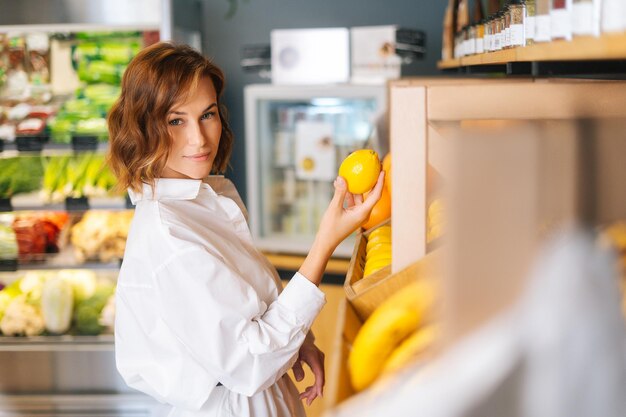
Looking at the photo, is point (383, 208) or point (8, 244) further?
point (8, 244)

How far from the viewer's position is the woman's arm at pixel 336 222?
1604mm

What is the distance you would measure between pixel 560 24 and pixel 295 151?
3848mm

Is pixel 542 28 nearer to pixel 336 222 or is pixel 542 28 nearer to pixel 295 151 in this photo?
pixel 336 222

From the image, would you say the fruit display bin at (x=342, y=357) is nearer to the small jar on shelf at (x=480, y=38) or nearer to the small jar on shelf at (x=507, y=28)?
the small jar on shelf at (x=507, y=28)

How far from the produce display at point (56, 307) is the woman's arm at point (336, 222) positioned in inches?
99.7

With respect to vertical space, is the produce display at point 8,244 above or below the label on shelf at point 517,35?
below

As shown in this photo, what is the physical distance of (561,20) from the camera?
3.58ft

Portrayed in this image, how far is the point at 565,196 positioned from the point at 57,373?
12.2 ft

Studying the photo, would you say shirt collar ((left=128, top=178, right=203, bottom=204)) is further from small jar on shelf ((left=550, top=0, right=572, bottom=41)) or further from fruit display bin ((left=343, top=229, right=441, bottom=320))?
small jar on shelf ((left=550, top=0, right=572, bottom=41))

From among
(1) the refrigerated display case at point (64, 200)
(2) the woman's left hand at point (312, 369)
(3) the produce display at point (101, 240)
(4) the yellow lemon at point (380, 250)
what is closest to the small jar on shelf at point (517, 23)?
(4) the yellow lemon at point (380, 250)

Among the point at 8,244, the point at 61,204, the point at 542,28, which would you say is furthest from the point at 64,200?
the point at 542,28

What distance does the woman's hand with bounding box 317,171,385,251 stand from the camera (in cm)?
160

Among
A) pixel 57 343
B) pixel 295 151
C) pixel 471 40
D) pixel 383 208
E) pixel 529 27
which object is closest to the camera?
pixel 529 27

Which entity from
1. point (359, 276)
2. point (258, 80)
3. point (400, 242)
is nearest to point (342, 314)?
point (400, 242)
